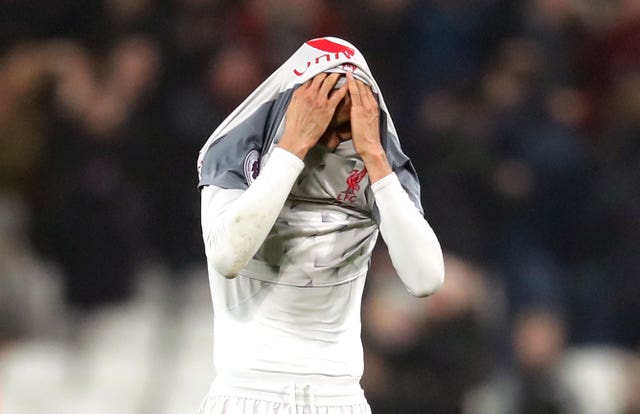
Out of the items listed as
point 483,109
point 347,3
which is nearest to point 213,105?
point 347,3

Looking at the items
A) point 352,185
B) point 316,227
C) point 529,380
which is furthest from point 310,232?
point 529,380

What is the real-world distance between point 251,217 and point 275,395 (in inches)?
15.3

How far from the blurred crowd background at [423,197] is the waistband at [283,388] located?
7.64ft

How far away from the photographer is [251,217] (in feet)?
6.92

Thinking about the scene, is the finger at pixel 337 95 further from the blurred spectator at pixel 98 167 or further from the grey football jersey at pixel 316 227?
the blurred spectator at pixel 98 167

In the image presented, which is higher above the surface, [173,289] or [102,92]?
[102,92]

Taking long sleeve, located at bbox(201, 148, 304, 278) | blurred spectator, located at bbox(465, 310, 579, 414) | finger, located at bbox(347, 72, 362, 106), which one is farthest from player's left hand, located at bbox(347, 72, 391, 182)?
blurred spectator, located at bbox(465, 310, 579, 414)

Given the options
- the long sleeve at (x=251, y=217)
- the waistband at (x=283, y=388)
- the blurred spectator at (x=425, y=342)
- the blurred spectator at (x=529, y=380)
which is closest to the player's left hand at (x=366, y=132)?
the long sleeve at (x=251, y=217)

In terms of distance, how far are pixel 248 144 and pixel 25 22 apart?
356cm

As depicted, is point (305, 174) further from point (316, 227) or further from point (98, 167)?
point (98, 167)

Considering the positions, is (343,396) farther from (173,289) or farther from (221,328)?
(173,289)

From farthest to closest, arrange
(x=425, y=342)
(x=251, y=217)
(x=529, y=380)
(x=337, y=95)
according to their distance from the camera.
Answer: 1. (x=529, y=380)
2. (x=425, y=342)
3. (x=337, y=95)
4. (x=251, y=217)

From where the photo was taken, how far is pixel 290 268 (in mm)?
2287

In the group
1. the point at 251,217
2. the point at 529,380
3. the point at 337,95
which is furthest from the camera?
the point at 529,380
